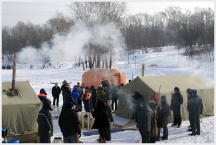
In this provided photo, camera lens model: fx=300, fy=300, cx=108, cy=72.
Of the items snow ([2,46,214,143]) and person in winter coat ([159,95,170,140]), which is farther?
snow ([2,46,214,143])

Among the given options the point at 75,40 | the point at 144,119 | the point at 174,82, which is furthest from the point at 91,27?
the point at 144,119

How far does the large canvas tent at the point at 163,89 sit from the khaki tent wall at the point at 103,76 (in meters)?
7.30

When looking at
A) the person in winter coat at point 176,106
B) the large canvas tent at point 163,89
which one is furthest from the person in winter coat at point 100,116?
the large canvas tent at point 163,89

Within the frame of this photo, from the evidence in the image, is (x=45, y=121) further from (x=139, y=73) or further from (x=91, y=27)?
(x=139, y=73)

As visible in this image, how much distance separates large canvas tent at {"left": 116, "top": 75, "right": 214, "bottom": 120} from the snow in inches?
15.4

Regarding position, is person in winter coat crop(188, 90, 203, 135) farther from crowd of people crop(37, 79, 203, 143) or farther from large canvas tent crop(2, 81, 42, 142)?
large canvas tent crop(2, 81, 42, 142)

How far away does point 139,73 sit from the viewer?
30656 millimetres

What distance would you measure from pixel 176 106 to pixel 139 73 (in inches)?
820

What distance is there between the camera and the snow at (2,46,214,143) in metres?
8.66

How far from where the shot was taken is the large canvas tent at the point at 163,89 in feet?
34.9

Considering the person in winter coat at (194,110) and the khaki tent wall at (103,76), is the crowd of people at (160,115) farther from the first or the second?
the khaki tent wall at (103,76)

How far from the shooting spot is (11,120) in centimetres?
823

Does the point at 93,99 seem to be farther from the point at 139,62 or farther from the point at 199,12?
the point at 199,12

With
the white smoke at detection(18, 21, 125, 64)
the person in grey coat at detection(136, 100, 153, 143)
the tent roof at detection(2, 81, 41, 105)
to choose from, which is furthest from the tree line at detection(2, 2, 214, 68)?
the person in grey coat at detection(136, 100, 153, 143)
